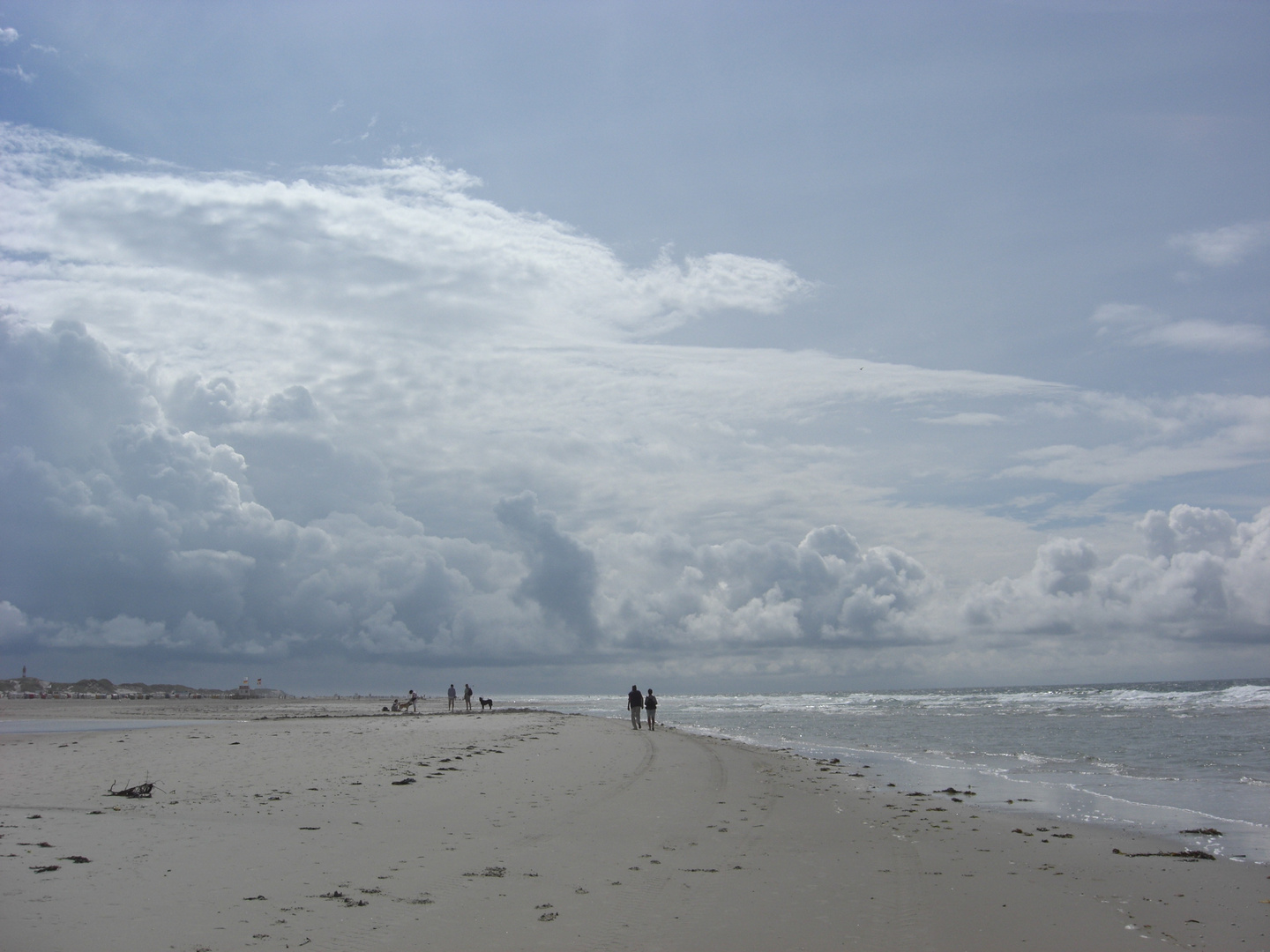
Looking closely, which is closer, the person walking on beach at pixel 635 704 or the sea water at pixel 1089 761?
the sea water at pixel 1089 761

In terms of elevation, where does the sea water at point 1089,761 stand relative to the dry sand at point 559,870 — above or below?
below

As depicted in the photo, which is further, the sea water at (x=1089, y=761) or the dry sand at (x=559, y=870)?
the sea water at (x=1089, y=761)

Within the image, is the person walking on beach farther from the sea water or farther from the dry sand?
the dry sand

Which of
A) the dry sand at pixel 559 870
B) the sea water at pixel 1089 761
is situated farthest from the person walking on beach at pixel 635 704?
the dry sand at pixel 559 870

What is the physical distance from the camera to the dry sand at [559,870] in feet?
23.8

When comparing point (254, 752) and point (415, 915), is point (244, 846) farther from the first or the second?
point (254, 752)

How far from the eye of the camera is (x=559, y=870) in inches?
374

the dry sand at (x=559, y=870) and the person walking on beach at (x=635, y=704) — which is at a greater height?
the dry sand at (x=559, y=870)

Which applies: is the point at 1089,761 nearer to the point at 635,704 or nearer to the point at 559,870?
the point at 635,704

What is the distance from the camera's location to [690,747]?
27.1 meters

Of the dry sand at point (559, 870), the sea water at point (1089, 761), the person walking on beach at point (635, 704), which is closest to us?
the dry sand at point (559, 870)

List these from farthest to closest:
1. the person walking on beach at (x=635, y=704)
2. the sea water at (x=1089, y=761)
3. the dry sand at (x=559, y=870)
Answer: the person walking on beach at (x=635, y=704) < the sea water at (x=1089, y=761) < the dry sand at (x=559, y=870)

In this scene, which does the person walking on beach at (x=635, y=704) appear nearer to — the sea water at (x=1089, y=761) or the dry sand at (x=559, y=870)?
the sea water at (x=1089, y=761)

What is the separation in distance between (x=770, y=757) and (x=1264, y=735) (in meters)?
20.8
